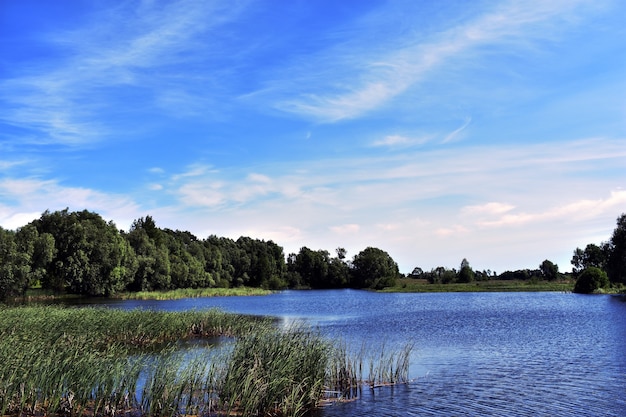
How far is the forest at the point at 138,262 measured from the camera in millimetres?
73875

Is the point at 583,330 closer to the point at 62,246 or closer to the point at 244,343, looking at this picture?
the point at 244,343

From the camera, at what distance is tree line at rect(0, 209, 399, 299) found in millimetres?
72625

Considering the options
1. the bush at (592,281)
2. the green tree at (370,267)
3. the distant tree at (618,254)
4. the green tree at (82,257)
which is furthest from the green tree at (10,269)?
the green tree at (370,267)

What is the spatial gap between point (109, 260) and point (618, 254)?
83.4m

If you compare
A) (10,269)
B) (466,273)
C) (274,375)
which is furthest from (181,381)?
(466,273)

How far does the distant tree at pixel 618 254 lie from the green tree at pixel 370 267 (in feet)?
273

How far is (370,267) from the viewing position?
174750 mm

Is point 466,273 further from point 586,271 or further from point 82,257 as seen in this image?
point 82,257

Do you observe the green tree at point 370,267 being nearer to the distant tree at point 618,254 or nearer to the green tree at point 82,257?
the distant tree at point 618,254

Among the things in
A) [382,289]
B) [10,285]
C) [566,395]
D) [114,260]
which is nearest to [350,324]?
[566,395]

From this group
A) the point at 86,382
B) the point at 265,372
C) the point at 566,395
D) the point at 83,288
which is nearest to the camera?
the point at 86,382

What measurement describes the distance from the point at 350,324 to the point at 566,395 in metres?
25.2

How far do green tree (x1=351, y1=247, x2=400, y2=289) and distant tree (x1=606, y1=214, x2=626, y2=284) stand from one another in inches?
3276

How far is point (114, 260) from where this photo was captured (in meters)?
85.0
